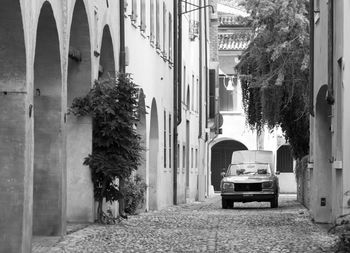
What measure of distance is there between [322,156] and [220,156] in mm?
38866

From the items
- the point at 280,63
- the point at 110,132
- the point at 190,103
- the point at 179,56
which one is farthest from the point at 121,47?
the point at 190,103

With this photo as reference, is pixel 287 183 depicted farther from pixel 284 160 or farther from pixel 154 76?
pixel 154 76

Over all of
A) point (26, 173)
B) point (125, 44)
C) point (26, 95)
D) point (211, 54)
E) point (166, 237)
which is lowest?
point (166, 237)

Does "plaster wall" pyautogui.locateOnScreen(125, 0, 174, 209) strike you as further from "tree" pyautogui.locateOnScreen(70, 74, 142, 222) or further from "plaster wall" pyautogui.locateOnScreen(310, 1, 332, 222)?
"plaster wall" pyautogui.locateOnScreen(310, 1, 332, 222)

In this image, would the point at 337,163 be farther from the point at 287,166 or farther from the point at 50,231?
the point at 287,166

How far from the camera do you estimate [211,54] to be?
5772 centimetres

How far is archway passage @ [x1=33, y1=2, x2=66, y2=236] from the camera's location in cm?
1706

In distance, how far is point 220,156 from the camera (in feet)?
204

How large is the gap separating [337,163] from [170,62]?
18.9 meters

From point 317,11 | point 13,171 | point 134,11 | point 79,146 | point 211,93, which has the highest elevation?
point 211,93

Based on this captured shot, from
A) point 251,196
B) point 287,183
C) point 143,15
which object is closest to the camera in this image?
point 143,15

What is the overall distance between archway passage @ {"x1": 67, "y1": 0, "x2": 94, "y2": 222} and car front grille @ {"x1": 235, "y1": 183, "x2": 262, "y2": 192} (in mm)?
13950

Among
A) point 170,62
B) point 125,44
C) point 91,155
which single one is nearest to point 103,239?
point 91,155

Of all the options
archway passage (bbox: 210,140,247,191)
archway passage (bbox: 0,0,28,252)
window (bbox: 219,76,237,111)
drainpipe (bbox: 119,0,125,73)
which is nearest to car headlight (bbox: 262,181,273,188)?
drainpipe (bbox: 119,0,125,73)
